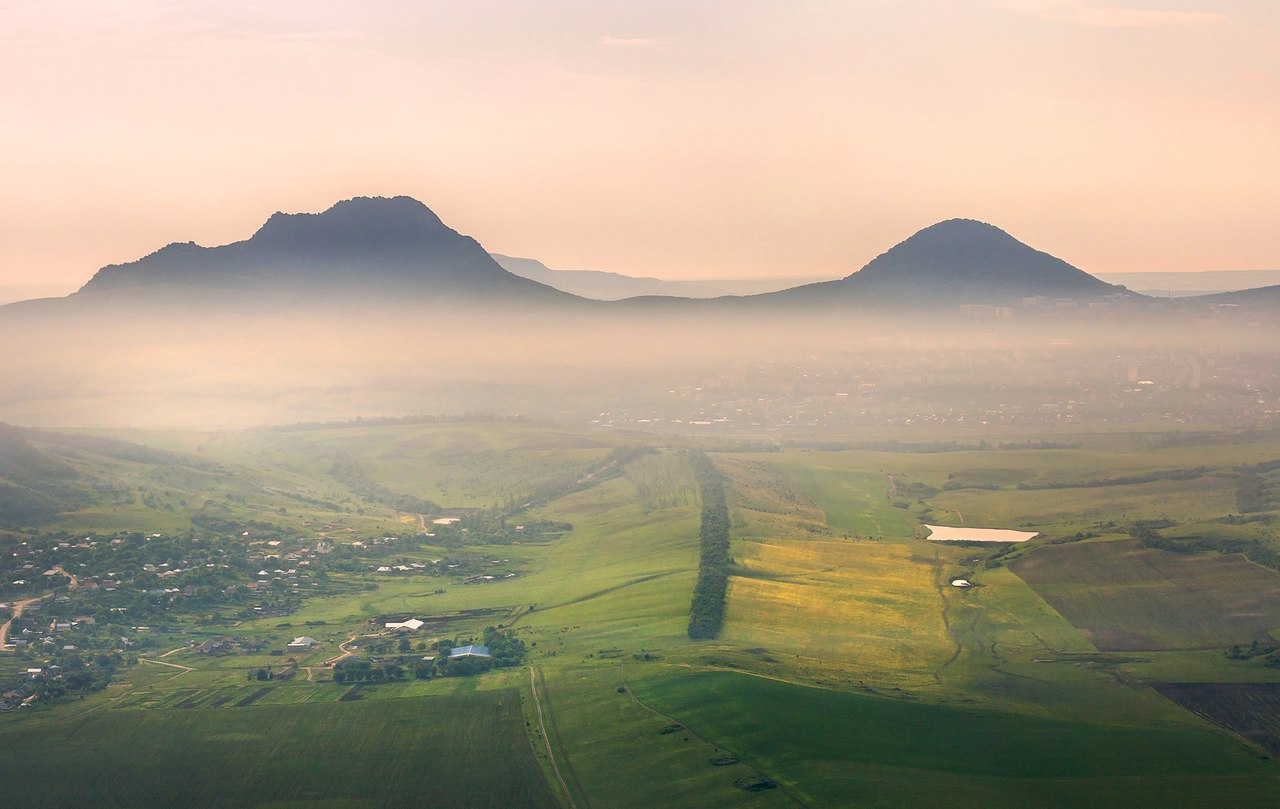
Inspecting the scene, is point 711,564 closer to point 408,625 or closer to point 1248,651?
point 408,625

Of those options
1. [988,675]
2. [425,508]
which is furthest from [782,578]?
[425,508]

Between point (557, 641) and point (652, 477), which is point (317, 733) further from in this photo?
point (652, 477)

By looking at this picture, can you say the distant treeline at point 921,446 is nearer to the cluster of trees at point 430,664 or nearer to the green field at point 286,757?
the cluster of trees at point 430,664

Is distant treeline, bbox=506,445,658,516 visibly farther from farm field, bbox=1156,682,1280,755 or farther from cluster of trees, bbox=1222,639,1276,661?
farm field, bbox=1156,682,1280,755

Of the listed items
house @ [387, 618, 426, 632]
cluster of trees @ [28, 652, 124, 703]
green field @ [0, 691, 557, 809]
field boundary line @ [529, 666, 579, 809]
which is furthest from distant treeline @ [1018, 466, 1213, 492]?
cluster of trees @ [28, 652, 124, 703]

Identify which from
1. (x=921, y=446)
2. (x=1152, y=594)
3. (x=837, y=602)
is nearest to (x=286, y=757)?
(x=837, y=602)

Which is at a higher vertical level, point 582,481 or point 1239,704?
point 582,481

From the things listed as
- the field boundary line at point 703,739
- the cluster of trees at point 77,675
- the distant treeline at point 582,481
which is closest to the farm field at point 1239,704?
the field boundary line at point 703,739
